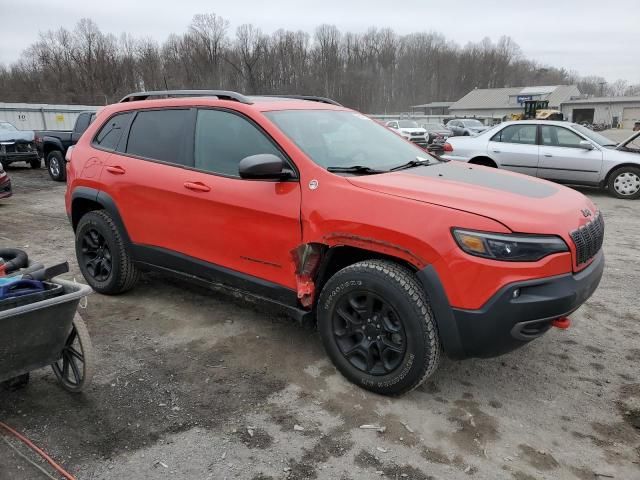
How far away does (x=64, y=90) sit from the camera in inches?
2403

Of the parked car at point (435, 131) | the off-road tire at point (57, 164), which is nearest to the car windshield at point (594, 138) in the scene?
the off-road tire at point (57, 164)

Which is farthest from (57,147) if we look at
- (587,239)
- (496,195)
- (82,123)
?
(587,239)

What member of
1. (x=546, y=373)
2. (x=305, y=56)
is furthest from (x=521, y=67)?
(x=546, y=373)

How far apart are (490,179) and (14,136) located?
53.1 ft

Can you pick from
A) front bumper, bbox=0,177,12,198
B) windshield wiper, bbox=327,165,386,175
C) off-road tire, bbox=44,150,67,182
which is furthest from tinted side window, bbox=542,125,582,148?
off-road tire, bbox=44,150,67,182

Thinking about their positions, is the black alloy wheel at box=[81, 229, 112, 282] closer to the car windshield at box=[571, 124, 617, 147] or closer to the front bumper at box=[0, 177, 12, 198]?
the front bumper at box=[0, 177, 12, 198]

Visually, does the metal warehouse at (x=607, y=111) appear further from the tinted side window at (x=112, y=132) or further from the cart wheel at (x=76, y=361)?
the cart wheel at (x=76, y=361)

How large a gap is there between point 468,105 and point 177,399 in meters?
85.5

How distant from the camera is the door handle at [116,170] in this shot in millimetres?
4270

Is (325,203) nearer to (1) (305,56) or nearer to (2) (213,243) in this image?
(2) (213,243)

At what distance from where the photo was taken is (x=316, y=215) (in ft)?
10.2

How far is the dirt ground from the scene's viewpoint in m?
2.53

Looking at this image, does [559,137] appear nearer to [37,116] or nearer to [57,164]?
[57,164]

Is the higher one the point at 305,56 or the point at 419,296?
the point at 305,56
